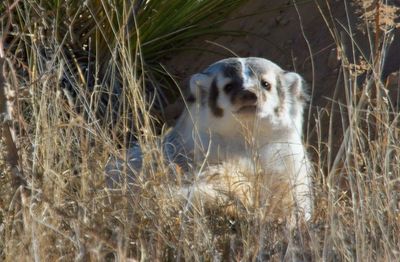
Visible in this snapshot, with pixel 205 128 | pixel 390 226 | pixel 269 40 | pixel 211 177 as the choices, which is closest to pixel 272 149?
pixel 205 128

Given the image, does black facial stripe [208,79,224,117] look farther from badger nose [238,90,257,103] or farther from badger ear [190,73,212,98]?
badger nose [238,90,257,103]

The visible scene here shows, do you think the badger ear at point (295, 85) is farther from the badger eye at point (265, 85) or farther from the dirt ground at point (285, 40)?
the dirt ground at point (285, 40)

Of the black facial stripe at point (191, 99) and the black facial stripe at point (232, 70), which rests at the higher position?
the black facial stripe at point (232, 70)

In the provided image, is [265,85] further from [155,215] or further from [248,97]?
[155,215]

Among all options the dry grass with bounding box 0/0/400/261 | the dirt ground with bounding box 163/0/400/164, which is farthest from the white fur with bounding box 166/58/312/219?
the dirt ground with bounding box 163/0/400/164

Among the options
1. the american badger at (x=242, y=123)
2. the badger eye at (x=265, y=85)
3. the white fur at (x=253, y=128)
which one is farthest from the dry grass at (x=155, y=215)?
the badger eye at (x=265, y=85)

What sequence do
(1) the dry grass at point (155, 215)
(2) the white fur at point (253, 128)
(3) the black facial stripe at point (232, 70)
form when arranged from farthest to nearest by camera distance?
(3) the black facial stripe at point (232, 70)
(2) the white fur at point (253, 128)
(1) the dry grass at point (155, 215)

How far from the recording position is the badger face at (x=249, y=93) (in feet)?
17.5

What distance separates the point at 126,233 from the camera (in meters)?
3.96

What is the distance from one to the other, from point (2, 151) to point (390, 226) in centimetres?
175

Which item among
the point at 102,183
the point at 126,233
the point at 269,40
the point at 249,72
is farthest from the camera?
the point at 269,40

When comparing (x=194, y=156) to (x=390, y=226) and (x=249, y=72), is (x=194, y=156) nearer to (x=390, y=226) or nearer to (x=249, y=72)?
(x=249, y=72)

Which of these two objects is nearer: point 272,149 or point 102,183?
point 102,183

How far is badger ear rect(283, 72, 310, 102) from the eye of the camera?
572 cm
